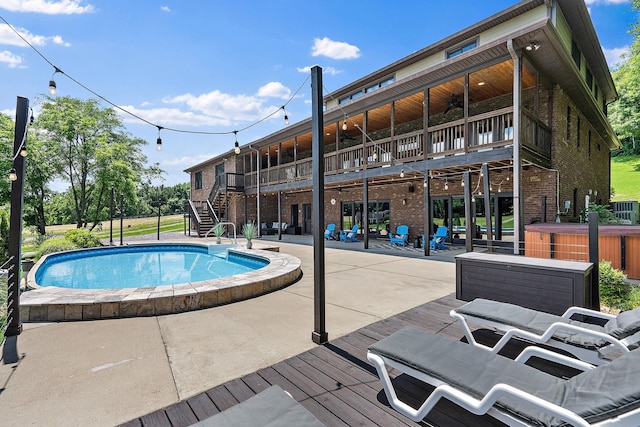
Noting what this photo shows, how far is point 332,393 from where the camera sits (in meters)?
2.35

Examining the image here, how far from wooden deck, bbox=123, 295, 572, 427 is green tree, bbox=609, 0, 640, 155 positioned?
70.3ft

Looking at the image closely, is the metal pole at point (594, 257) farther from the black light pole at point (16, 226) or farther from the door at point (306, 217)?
the door at point (306, 217)

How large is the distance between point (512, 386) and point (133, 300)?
4690 mm

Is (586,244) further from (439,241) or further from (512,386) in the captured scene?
(512,386)

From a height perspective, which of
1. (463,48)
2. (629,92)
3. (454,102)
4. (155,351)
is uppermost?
(629,92)

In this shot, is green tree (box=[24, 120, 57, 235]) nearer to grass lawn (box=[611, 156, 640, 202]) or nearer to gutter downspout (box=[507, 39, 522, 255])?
gutter downspout (box=[507, 39, 522, 255])

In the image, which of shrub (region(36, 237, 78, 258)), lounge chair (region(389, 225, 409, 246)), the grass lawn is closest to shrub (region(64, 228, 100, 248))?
shrub (region(36, 237, 78, 258))

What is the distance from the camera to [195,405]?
7.30 feet

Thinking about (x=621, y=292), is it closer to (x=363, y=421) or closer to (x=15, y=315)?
(x=363, y=421)

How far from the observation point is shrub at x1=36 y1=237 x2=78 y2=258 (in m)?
10.8

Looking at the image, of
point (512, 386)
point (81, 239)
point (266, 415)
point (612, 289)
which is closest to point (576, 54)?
point (612, 289)

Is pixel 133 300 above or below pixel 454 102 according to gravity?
below

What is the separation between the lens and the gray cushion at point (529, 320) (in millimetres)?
2656

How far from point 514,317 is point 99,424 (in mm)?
3692
